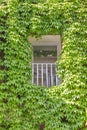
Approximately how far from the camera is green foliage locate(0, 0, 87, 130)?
8156 mm

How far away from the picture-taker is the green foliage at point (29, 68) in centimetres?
816

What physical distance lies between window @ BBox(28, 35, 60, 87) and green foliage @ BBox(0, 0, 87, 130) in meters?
0.72

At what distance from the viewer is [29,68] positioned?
866 centimetres

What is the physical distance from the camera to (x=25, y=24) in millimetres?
9055

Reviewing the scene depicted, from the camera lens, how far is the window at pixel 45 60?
938 centimetres

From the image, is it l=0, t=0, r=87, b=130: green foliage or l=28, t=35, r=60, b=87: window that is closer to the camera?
l=0, t=0, r=87, b=130: green foliage

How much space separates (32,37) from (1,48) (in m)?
1.31

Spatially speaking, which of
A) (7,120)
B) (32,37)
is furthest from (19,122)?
(32,37)

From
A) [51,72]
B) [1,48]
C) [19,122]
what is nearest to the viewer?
[19,122]

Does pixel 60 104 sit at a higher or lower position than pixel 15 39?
lower

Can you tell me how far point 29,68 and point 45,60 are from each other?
219 cm

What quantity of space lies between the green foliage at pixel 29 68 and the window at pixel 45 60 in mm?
717

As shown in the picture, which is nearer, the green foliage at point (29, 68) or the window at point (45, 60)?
the green foliage at point (29, 68)

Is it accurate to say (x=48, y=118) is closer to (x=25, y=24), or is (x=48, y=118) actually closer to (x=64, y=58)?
(x=64, y=58)
